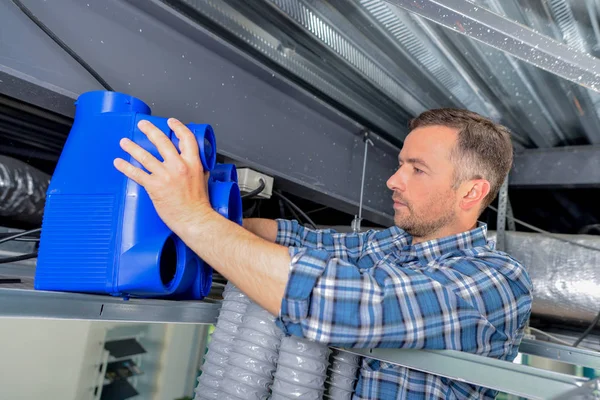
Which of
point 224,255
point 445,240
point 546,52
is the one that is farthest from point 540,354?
point 224,255

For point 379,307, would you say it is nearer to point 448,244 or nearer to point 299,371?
point 299,371

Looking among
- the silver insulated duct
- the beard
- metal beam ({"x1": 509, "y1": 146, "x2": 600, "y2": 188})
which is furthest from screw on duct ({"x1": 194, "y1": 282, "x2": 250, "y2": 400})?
metal beam ({"x1": 509, "y1": 146, "x2": 600, "y2": 188})

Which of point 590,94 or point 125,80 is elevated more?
point 590,94

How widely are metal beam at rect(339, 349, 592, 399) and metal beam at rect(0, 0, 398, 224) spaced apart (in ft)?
2.11

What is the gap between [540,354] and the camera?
1.02m

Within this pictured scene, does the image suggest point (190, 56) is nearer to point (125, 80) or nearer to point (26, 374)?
point (125, 80)

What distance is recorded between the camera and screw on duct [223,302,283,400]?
2.58ft

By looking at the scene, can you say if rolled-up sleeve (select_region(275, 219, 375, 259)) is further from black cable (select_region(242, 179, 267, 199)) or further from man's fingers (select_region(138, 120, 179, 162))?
man's fingers (select_region(138, 120, 179, 162))

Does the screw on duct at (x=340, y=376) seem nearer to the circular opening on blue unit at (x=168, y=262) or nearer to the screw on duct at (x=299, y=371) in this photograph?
the screw on duct at (x=299, y=371)

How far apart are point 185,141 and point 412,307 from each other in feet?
1.45

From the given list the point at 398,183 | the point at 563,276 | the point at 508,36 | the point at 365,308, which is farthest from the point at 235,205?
the point at 563,276

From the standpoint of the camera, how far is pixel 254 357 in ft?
2.61

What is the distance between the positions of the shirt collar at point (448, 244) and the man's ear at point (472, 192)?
12 cm

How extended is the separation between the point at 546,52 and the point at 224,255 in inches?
28.0
